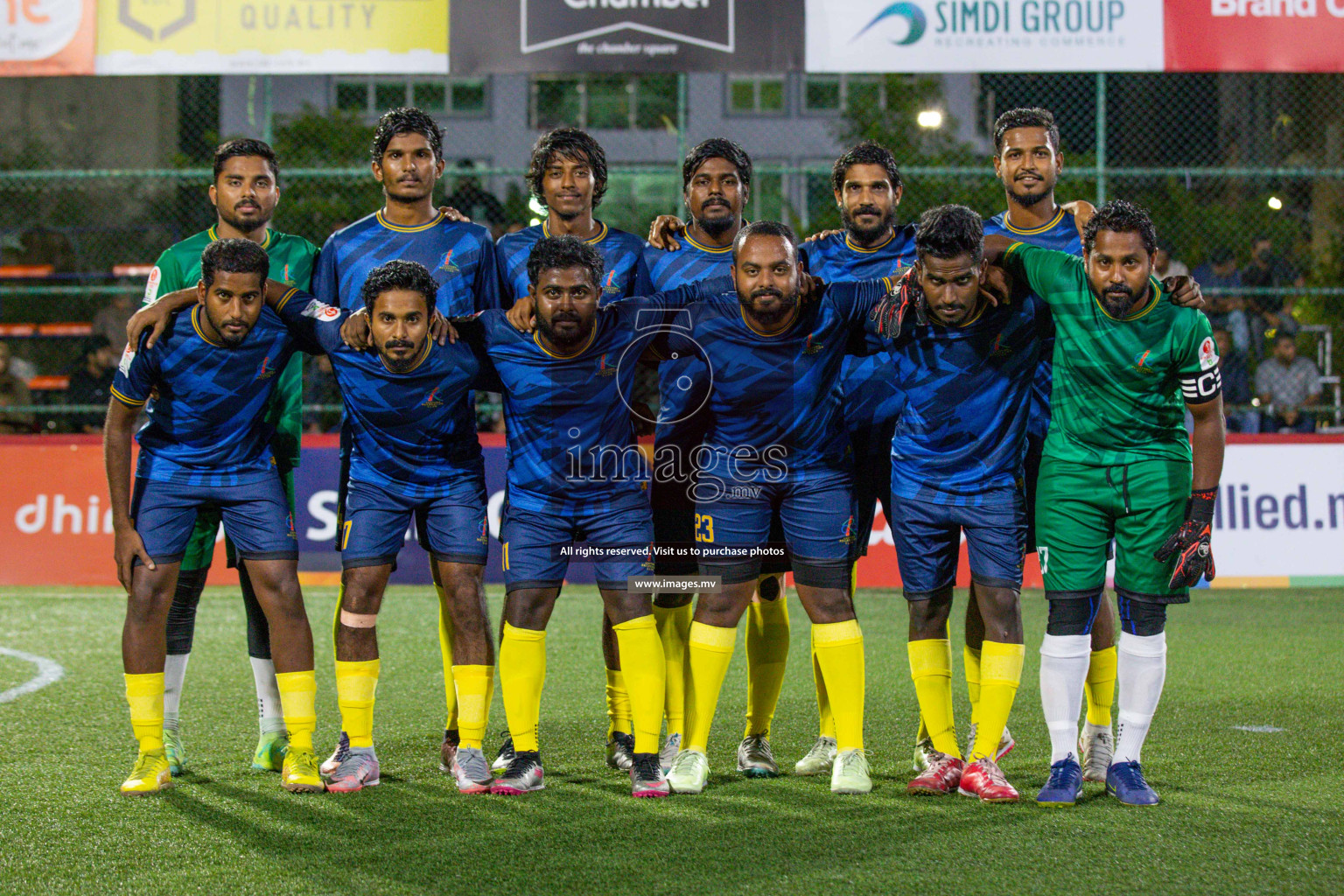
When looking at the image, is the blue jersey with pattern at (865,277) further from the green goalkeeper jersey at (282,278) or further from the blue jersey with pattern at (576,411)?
the green goalkeeper jersey at (282,278)

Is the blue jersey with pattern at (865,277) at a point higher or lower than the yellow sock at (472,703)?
higher

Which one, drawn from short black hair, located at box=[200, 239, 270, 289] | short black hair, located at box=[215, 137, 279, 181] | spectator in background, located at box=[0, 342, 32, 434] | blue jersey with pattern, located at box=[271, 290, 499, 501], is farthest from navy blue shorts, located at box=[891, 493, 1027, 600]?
spectator in background, located at box=[0, 342, 32, 434]

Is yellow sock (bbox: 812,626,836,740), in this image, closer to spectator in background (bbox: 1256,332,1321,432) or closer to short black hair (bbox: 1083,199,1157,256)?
short black hair (bbox: 1083,199,1157,256)

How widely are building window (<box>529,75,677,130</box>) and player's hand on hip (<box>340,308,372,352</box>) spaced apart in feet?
79.0

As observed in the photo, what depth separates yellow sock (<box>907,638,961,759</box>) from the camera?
15.0 feet

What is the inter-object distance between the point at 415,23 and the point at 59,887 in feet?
29.0

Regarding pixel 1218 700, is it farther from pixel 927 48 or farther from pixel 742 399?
pixel 927 48

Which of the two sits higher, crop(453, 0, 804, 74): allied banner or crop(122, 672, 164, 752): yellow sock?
crop(453, 0, 804, 74): allied banner

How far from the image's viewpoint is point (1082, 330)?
4.38m

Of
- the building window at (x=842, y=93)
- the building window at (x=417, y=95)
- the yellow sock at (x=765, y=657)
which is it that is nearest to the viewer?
the yellow sock at (x=765, y=657)

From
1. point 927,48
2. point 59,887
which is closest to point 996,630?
point 59,887

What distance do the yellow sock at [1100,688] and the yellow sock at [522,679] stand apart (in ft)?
6.46

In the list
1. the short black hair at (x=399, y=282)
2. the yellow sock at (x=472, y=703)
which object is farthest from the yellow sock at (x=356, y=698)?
the short black hair at (x=399, y=282)

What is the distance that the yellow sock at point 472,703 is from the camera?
460 cm
